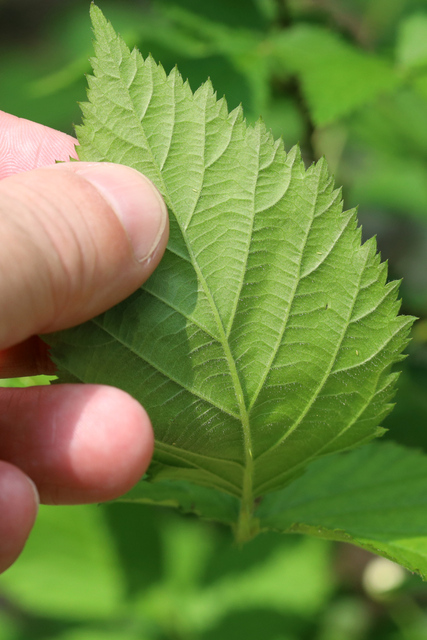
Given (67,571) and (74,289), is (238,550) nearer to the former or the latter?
(67,571)

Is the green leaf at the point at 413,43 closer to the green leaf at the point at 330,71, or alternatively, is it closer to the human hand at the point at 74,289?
the green leaf at the point at 330,71

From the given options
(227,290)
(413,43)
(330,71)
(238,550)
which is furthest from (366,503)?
(413,43)

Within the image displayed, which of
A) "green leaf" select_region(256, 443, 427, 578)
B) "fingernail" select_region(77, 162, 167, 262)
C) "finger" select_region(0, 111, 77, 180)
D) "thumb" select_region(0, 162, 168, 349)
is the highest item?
"fingernail" select_region(77, 162, 167, 262)

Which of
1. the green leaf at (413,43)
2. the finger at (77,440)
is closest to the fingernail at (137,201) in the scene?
the finger at (77,440)

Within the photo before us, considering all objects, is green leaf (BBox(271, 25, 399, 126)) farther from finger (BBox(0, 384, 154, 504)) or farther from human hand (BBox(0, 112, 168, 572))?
finger (BBox(0, 384, 154, 504))

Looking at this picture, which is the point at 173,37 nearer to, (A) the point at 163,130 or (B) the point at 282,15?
(B) the point at 282,15

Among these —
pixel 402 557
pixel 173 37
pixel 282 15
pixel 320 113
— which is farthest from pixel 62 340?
pixel 282 15

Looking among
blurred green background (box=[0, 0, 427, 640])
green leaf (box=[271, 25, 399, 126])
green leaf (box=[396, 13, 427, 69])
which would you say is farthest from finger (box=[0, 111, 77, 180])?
green leaf (box=[396, 13, 427, 69])
